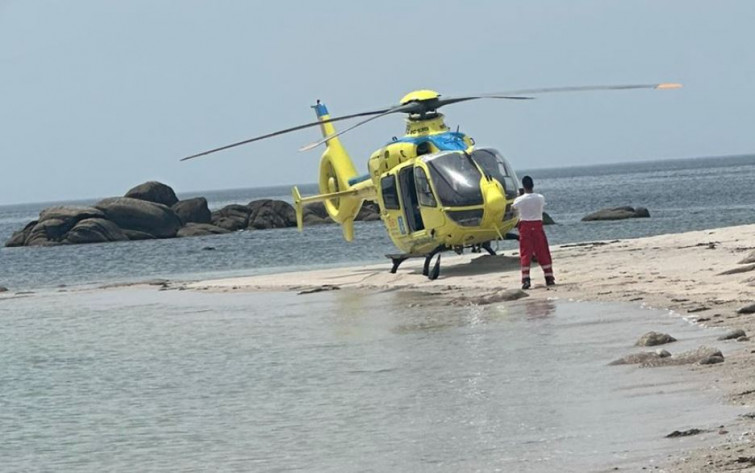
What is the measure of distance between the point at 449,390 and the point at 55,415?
11.9 feet

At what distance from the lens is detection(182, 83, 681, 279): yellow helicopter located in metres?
21.6

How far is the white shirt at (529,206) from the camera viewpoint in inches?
725

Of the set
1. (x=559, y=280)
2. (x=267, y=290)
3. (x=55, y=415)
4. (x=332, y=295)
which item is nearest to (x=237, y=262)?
(x=267, y=290)

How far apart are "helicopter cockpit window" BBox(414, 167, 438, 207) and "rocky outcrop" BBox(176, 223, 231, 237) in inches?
1910

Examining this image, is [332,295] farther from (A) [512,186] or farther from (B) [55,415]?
(B) [55,415]

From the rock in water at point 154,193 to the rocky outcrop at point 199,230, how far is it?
3203 mm

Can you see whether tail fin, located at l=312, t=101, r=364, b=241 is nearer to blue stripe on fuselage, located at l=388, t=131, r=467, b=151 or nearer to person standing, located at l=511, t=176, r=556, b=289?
blue stripe on fuselage, located at l=388, t=131, r=467, b=151

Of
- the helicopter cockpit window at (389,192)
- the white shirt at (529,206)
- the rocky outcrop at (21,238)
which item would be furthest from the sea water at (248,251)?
the white shirt at (529,206)

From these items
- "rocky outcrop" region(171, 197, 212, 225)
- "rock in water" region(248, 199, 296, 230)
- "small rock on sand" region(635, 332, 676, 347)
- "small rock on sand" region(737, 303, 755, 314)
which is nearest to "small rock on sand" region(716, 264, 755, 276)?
"small rock on sand" region(737, 303, 755, 314)

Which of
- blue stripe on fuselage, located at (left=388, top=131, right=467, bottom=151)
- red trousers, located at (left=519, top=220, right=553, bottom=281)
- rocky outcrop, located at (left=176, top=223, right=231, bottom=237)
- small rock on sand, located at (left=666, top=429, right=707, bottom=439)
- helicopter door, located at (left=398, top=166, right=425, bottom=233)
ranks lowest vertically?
rocky outcrop, located at (left=176, top=223, right=231, bottom=237)

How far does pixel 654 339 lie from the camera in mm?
12516

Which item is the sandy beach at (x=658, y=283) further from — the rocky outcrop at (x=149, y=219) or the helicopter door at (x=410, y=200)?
the rocky outcrop at (x=149, y=219)

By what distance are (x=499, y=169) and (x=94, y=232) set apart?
4899cm

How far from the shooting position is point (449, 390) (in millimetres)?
11719
